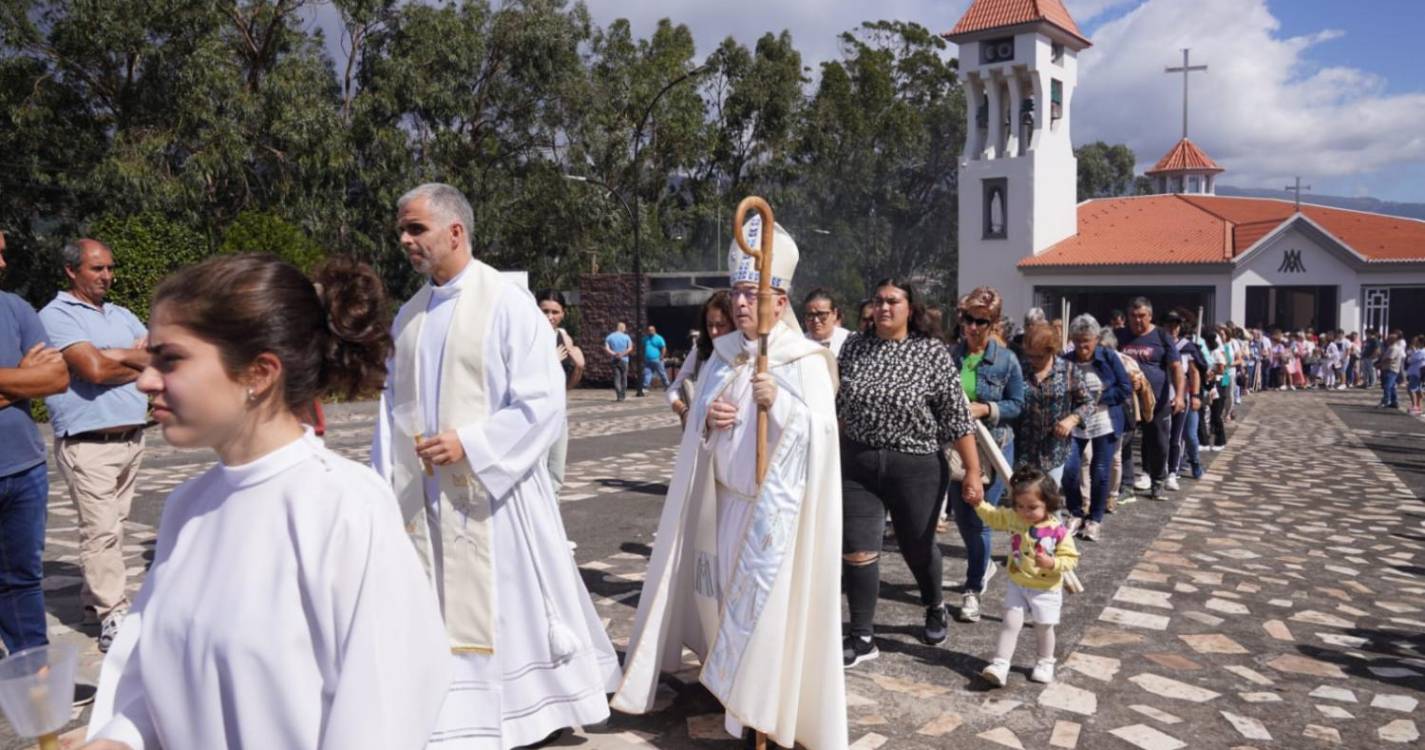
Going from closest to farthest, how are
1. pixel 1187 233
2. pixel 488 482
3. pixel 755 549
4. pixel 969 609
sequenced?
pixel 488 482, pixel 755 549, pixel 969 609, pixel 1187 233

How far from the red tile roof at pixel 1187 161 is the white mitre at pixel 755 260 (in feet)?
184

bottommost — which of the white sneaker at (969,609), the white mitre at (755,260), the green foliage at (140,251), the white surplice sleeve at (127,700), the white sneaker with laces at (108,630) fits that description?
the white sneaker at (969,609)

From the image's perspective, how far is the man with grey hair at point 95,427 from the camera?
5301 mm

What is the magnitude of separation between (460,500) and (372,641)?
89.6 inches

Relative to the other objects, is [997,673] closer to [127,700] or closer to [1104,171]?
[127,700]

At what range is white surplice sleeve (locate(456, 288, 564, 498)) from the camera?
383 centimetres

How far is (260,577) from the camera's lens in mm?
1718

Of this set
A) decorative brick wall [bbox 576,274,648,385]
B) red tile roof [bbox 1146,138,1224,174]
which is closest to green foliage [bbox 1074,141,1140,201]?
red tile roof [bbox 1146,138,1224,174]

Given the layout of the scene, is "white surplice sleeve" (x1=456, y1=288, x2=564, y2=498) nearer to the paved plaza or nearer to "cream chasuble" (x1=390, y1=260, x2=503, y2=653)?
"cream chasuble" (x1=390, y1=260, x2=503, y2=653)

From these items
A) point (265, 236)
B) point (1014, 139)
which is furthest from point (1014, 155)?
point (265, 236)

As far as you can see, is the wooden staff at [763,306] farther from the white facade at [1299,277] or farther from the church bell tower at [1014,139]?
the church bell tower at [1014,139]

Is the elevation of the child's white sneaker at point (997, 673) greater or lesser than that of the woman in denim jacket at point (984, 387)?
lesser

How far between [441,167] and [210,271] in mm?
30491

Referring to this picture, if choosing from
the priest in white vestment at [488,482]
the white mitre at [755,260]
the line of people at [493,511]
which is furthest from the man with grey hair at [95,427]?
the white mitre at [755,260]
